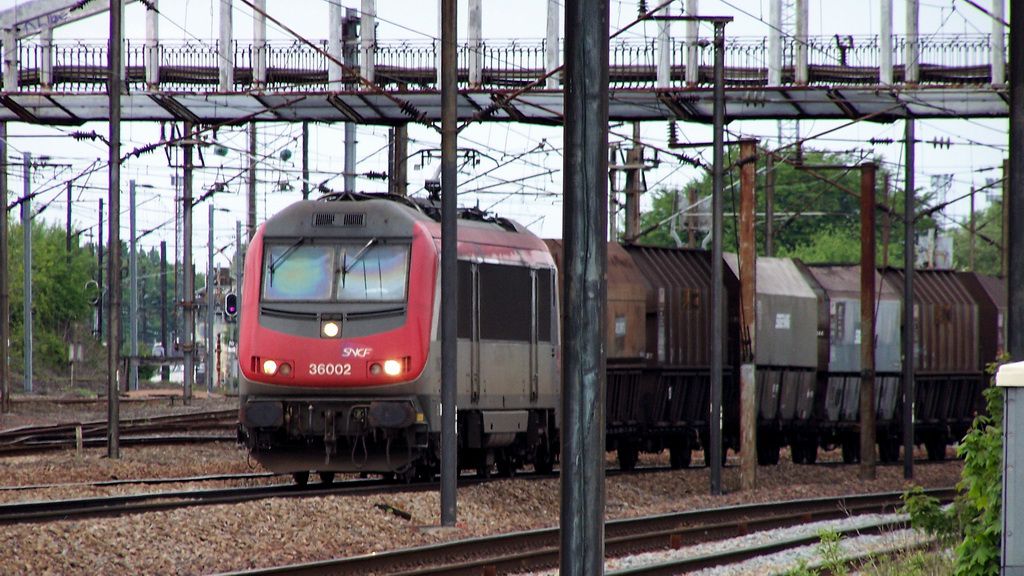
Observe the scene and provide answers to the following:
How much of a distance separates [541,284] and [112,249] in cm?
694

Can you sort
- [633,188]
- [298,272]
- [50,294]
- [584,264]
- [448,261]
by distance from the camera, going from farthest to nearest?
[50,294], [633,188], [298,272], [448,261], [584,264]

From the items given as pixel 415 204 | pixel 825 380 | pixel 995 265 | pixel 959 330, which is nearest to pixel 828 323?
pixel 825 380

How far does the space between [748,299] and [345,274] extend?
25.7ft

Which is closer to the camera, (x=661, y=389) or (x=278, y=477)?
(x=278, y=477)

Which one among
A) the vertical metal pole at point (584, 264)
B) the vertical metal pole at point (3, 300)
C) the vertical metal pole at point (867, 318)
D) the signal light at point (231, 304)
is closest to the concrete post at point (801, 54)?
the vertical metal pole at point (867, 318)

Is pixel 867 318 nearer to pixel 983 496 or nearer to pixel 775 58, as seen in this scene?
pixel 775 58

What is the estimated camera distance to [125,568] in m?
13.4

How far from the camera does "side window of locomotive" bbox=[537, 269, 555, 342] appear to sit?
73.0 feet

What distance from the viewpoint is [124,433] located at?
32.5 meters

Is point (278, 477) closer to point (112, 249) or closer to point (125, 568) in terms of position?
point (112, 249)

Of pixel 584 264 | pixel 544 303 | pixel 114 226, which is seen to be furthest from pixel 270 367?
pixel 584 264

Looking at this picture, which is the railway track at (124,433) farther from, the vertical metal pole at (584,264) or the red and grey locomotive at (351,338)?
the vertical metal pole at (584,264)

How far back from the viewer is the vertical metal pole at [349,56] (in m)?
34.0

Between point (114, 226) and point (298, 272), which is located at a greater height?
point (114, 226)
